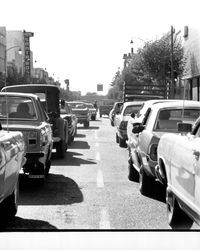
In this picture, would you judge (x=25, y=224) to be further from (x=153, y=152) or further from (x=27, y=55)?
(x=153, y=152)

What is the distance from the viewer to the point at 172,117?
8594mm

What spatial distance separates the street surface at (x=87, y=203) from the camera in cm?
612

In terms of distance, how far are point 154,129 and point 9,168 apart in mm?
3404

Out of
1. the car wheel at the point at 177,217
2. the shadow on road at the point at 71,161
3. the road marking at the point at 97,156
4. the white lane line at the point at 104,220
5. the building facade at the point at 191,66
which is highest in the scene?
the building facade at the point at 191,66

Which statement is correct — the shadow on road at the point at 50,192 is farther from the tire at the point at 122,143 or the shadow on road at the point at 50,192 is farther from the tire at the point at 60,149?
the tire at the point at 122,143

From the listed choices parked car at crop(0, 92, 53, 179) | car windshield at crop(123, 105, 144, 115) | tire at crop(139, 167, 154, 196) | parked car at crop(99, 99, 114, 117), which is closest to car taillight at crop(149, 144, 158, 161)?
tire at crop(139, 167, 154, 196)

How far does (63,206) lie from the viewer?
24.1 ft

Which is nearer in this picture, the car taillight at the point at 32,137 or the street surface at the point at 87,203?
the street surface at the point at 87,203

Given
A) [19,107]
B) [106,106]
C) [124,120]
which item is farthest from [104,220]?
[106,106]

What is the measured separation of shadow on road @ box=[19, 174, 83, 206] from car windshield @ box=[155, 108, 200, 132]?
1.50 metres

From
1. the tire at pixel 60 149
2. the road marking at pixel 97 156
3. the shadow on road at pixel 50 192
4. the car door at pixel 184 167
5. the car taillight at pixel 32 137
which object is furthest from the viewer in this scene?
the road marking at pixel 97 156

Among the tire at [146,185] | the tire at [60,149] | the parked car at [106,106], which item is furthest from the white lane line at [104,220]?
the parked car at [106,106]

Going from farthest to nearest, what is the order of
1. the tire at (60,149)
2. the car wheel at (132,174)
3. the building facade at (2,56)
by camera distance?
the tire at (60,149)
the car wheel at (132,174)
the building facade at (2,56)

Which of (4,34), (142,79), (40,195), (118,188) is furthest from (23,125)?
(142,79)
